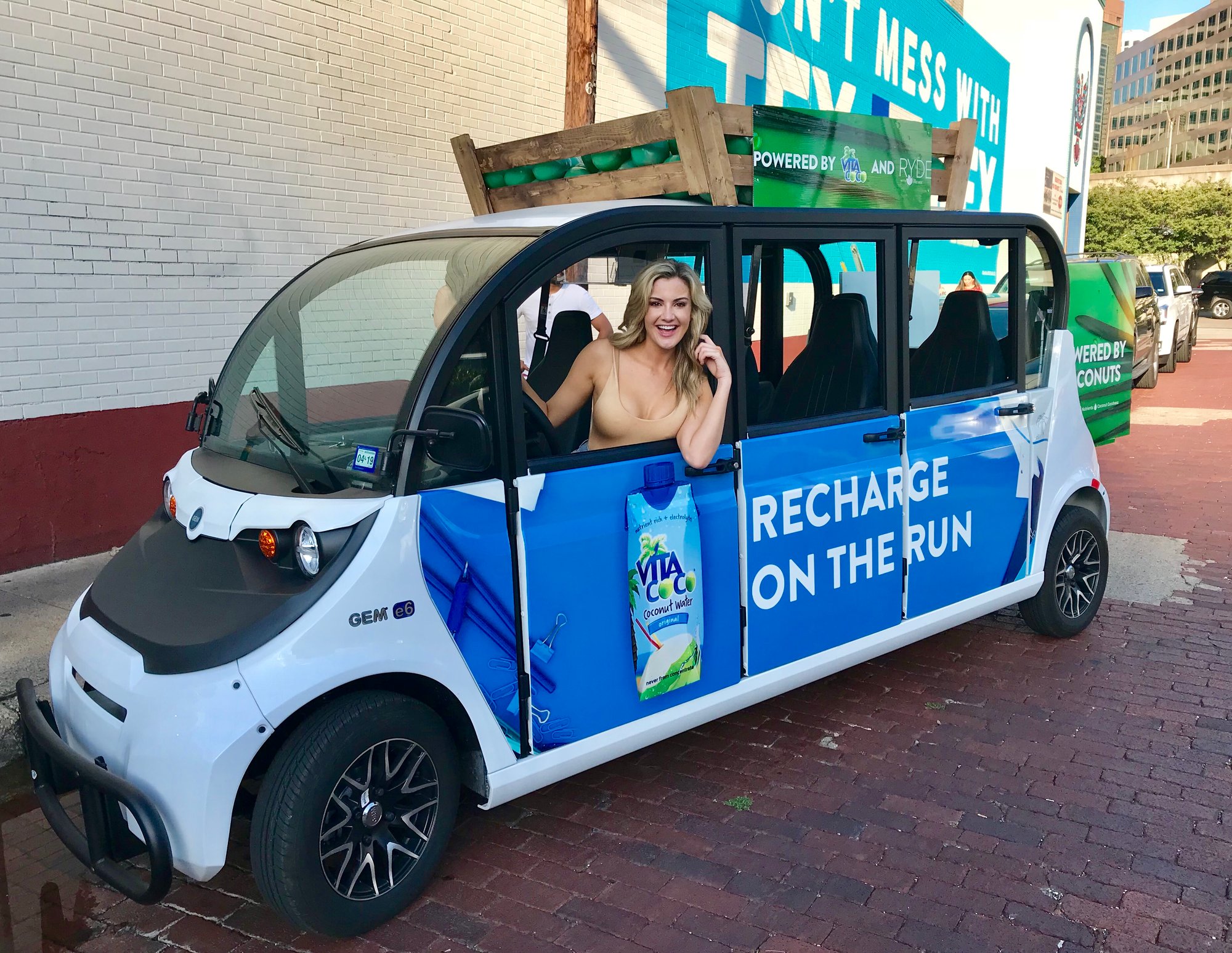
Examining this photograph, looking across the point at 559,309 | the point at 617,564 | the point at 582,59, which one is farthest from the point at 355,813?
the point at 582,59

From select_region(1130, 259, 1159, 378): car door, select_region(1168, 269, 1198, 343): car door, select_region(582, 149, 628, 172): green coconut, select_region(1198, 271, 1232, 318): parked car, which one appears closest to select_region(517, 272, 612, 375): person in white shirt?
select_region(582, 149, 628, 172): green coconut

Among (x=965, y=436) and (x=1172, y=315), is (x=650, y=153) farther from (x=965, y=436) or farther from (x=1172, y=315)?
(x=1172, y=315)

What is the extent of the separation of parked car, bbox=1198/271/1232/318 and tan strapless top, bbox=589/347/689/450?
130ft

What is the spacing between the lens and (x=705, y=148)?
3.64 meters

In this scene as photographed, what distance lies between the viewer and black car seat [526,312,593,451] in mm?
4004

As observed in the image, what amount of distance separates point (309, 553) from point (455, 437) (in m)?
0.51

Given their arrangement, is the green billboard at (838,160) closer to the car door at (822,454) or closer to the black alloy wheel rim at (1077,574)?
the car door at (822,454)

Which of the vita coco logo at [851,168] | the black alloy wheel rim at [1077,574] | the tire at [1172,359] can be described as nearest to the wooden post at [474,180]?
the vita coco logo at [851,168]

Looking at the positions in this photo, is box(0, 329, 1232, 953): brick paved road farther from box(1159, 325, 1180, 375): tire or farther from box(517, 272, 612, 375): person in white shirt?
box(1159, 325, 1180, 375): tire

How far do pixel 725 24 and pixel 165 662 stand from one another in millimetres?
12554

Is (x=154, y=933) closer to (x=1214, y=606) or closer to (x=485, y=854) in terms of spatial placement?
(x=485, y=854)

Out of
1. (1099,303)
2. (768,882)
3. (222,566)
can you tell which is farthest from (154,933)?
(1099,303)

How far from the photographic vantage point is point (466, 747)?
125 inches

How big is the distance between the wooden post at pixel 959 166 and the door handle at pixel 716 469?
1.96 metres
